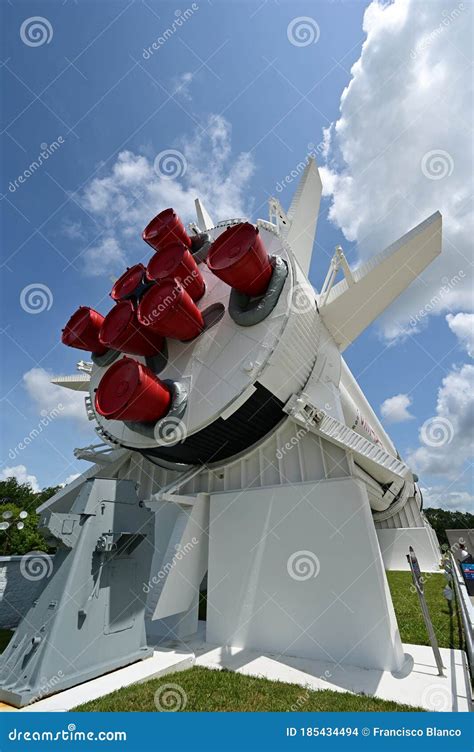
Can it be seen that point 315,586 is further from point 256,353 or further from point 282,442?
point 256,353

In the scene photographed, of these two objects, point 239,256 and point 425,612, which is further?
point 239,256

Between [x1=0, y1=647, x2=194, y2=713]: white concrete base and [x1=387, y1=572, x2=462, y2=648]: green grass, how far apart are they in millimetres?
6014

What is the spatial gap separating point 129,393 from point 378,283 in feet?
25.2

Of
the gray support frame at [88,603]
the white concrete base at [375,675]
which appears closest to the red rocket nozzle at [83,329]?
the gray support frame at [88,603]

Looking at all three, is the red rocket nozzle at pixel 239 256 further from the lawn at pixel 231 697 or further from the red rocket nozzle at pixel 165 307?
the lawn at pixel 231 697

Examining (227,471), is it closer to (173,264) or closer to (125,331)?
(125,331)

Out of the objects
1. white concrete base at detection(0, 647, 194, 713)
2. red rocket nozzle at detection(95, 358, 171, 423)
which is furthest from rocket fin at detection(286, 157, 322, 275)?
white concrete base at detection(0, 647, 194, 713)

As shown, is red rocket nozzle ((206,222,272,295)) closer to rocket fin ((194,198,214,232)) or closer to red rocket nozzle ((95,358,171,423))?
red rocket nozzle ((95,358,171,423))

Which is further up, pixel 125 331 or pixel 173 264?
pixel 173 264

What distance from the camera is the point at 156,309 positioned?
859 centimetres

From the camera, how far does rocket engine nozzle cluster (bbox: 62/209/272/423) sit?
7.80 metres

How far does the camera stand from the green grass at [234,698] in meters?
4.84

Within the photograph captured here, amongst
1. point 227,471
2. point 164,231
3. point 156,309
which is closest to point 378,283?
point 156,309

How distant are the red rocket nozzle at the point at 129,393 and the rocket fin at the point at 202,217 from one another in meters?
8.44
